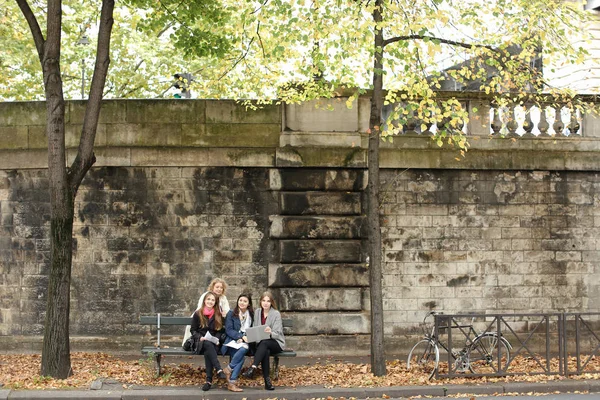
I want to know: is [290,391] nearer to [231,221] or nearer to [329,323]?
[329,323]

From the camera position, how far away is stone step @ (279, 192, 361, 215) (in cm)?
1290

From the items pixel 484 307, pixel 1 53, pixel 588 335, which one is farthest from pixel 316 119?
pixel 1 53

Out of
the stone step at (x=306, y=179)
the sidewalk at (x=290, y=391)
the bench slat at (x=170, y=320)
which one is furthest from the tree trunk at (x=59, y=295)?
the stone step at (x=306, y=179)

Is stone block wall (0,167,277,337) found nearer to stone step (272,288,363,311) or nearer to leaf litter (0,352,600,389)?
stone step (272,288,363,311)

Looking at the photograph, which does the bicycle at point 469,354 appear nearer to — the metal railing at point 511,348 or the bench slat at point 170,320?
the metal railing at point 511,348

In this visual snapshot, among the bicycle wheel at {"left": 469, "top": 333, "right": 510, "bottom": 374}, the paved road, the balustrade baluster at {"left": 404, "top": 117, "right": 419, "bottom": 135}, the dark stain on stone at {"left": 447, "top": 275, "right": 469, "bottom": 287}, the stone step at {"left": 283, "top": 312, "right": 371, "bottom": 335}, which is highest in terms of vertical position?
the balustrade baluster at {"left": 404, "top": 117, "right": 419, "bottom": 135}

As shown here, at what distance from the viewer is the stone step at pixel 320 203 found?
42.3ft

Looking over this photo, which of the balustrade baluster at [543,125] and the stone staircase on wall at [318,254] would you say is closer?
the stone staircase on wall at [318,254]

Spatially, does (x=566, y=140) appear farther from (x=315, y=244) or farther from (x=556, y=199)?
(x=315, y=244)

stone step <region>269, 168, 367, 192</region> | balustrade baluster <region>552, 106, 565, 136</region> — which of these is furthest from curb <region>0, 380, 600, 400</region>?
balustrade baluster <region>552, 106, 565, 136</region>

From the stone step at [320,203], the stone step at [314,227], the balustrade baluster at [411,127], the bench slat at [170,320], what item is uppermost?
the balustrade baluster at [411,127]

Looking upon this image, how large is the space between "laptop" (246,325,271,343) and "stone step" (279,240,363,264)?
2439mm

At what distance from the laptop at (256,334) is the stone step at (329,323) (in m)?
2.21

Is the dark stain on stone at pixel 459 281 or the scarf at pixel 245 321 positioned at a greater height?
the dark stain on stone at pixel 459 281
